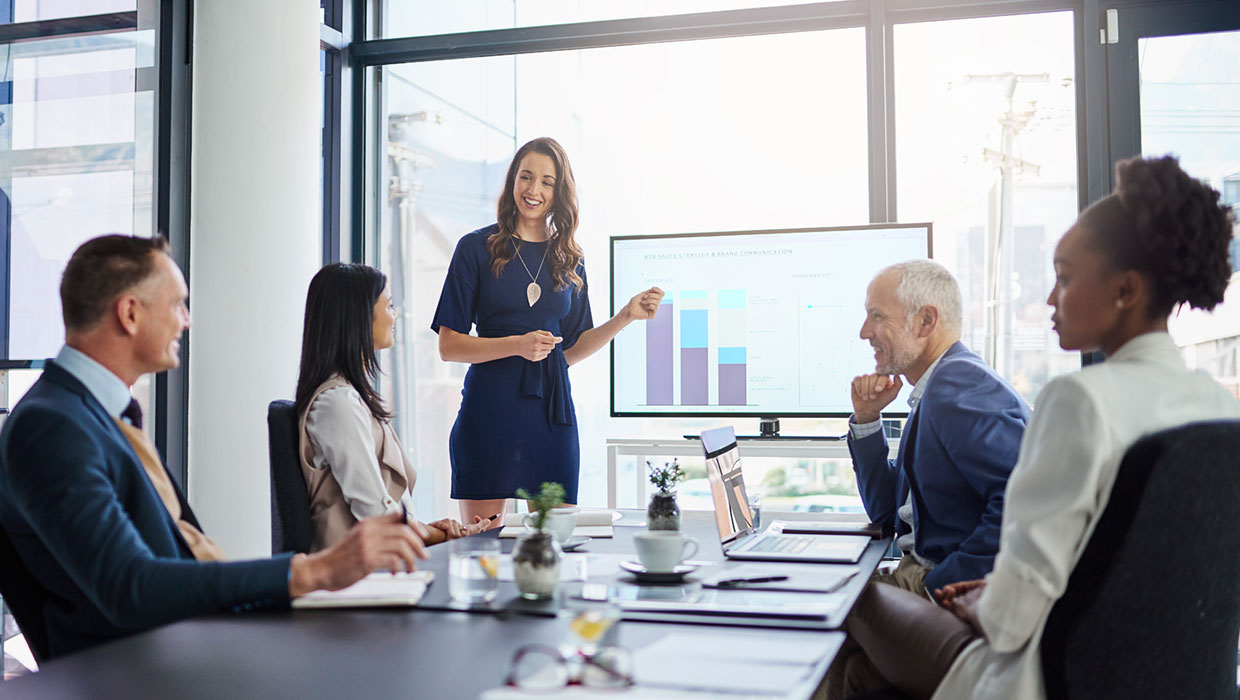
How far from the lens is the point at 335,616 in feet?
4.49

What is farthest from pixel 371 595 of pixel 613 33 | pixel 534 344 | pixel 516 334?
pixel 613 33

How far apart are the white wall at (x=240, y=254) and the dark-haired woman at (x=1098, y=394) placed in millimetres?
2926

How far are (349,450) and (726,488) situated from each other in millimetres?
825

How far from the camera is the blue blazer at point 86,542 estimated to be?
132 cm

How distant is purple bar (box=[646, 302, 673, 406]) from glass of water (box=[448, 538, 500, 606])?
2793 mm

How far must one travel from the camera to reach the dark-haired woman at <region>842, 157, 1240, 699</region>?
119 centimetres

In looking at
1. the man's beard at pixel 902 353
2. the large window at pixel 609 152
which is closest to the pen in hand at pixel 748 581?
the man's beard at pixel 902 353

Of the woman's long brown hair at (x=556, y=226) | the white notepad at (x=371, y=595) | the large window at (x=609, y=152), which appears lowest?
the white notepad at (x=371, y=595)

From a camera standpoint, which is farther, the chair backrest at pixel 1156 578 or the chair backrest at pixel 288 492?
the chair backrest at pixel 288 492

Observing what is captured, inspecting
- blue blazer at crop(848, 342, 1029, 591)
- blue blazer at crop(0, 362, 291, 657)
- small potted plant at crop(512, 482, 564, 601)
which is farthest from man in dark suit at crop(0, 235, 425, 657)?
blue blazer at crop(848, 342, 1029, 591)

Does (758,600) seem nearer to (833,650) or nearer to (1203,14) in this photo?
(833,650)

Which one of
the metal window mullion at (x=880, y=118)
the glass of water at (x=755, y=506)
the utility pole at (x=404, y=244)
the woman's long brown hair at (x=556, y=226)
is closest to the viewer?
the glass of water at (x=755, y=506)

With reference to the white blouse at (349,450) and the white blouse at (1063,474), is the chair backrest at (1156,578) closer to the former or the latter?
the white blouse at (1063,474)

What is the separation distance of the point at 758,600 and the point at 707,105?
3.31 meters
